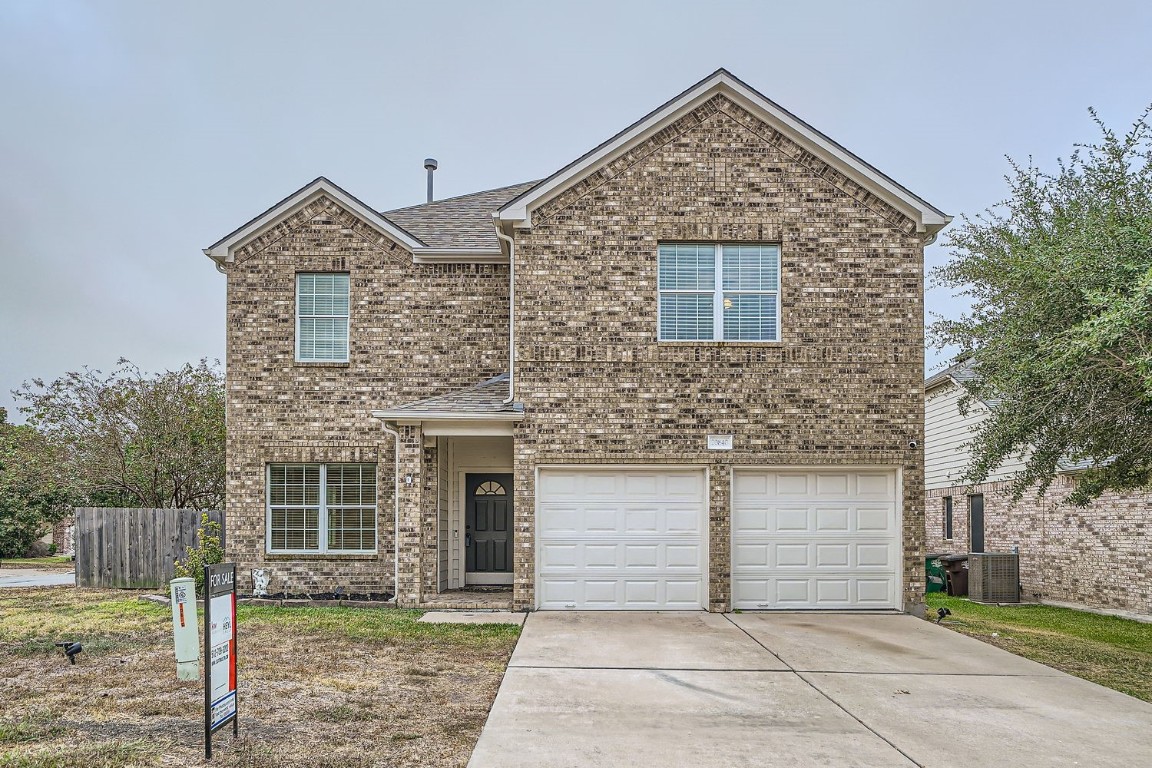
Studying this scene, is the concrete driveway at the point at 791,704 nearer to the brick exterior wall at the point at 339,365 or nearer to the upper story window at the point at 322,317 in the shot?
the brick exterior wall at the point at 339,365

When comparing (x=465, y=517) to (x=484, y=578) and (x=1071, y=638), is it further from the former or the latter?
(x=1071, y=638)

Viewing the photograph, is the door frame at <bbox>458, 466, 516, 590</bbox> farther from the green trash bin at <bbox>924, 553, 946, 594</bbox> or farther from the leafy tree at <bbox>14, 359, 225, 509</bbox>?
the green trash bin at <bbox>924, 553, 946, 594</bbox>

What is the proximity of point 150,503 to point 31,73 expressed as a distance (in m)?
12.7

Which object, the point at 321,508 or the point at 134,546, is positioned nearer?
the point at 321,508

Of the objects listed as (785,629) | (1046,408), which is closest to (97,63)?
(785,629)

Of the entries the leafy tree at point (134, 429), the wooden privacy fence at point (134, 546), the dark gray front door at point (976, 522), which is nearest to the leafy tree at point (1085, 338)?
the dark gray front door at point (976, 522)

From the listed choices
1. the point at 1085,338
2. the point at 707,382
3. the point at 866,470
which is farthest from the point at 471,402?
the point at 1085,338

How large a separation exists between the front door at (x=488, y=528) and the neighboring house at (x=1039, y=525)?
314 inches

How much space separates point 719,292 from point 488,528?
6263 millimetres

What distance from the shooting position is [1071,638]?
39.9 ft

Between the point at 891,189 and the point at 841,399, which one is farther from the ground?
the point at 891,189

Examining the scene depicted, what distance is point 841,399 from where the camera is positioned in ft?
42.9

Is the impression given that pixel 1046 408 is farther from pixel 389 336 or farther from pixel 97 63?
pixel 97 63

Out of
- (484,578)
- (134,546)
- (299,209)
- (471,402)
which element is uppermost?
(299,209)
